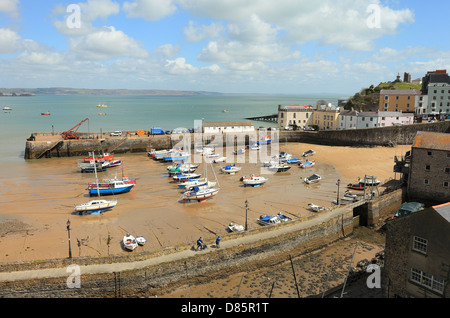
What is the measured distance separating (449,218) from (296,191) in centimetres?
2007

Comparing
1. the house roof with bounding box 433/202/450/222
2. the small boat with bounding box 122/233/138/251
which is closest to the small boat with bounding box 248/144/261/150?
the small boat with bounding box 122/233/138/251

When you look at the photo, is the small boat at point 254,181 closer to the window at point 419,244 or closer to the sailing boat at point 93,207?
the sailing boat at point 93,207

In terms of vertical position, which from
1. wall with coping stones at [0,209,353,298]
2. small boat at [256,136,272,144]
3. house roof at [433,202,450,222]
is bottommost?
wall with coping stones at [0,209,353,298]

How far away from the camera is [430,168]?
27062mm

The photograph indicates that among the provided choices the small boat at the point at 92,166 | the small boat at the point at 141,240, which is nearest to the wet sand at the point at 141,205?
the small boat at the point at 141,240

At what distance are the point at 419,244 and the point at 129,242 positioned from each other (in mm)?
15282

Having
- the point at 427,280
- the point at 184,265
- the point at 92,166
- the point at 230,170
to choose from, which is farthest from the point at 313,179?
the point at 92,166

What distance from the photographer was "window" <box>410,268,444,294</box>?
11867 mm

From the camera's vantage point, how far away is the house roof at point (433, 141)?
2644cm

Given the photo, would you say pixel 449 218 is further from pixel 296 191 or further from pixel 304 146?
pixel 304 146

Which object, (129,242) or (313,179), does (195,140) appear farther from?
(129,242)

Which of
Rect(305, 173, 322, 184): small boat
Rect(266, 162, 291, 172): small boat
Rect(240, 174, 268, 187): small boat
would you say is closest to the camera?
Rect(240, 174, 268, 187): small boat

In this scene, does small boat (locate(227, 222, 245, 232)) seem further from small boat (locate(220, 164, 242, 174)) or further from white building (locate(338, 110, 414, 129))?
white building (locate(338, 110, 414, 129))
